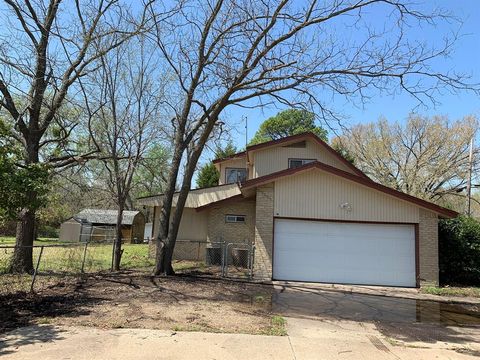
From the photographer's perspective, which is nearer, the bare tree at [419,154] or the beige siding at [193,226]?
the beige siding at [193,226]

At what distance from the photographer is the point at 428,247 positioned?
16.4 m

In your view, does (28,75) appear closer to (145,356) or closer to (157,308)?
(157,308)

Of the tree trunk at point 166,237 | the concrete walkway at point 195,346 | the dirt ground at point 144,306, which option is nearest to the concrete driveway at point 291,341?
the concrete walkway at point 195,346


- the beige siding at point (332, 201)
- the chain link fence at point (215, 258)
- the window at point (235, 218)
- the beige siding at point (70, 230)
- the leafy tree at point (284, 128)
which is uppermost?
the leafy tree at point (284, 128)

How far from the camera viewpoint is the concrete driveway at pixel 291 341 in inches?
251

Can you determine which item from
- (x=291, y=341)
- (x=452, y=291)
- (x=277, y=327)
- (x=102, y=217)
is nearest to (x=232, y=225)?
(x=452, y=291)

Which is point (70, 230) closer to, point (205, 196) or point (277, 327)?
point (205, 196)

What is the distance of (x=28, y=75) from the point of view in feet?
43.8

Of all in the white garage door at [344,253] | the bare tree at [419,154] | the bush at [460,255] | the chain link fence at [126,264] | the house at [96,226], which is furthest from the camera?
→ the house at [96,226]

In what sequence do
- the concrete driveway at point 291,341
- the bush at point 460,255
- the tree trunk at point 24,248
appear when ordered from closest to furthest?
the concrete driveway at point 291,341
the tree trunk at point 24,248
the bush at point 460,255

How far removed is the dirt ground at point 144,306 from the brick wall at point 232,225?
261 inches

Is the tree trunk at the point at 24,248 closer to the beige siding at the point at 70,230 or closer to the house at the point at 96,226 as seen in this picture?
the house at the point at 96,226

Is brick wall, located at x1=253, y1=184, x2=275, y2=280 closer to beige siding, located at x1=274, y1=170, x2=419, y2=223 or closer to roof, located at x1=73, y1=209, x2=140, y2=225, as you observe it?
beige siding, located at x1=274, y1=170, x2=419, y2=223

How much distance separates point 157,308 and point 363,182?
9.86 metres
